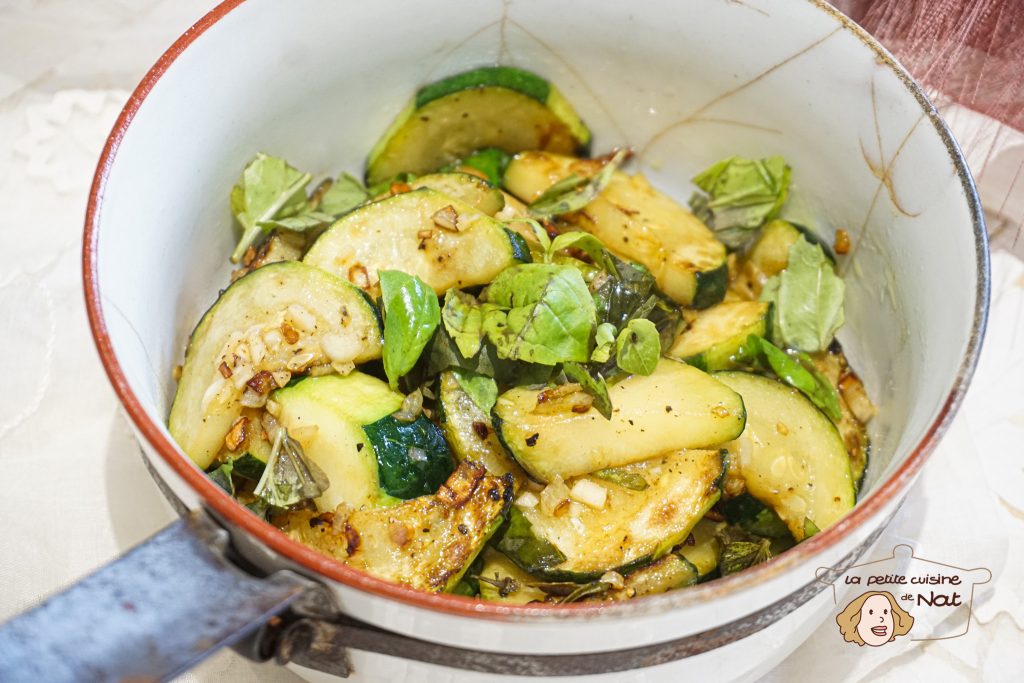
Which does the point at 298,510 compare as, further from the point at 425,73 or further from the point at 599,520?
the point at 425,73

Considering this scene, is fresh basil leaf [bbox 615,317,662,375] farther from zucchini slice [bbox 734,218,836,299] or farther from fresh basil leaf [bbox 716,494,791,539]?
zucchini slice [bbox 734,218,836,299]

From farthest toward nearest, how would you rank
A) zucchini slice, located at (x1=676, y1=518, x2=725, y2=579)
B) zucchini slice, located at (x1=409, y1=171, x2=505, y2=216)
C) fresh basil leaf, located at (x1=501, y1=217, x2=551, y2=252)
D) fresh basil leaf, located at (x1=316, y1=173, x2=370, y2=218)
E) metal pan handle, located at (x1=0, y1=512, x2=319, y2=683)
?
fresh basil leaf, located at (x1=316, y1=173, x2=370, y2=218) → zucchini slice, located at (x1=409, y1=171, x2=505, y2=216) → fresh basil leaf, located at (x1=501, y1=217, x2=551, y2=252) → zucchini slice, located at (x1=676, y1=518, x2=725, y2=579) → metal pan handle, located at (x1=0, y1=512, x2=319, y2=683)

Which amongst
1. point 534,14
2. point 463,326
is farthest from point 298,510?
point 534,14

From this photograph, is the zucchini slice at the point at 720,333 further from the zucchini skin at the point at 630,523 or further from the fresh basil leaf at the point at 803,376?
the zucchini skin at the point at 630,523

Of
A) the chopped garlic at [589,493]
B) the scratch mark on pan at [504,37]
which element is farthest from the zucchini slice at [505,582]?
the scratch mark on pan at [504,37]

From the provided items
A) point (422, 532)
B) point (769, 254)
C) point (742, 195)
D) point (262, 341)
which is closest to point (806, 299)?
point (769, 254)

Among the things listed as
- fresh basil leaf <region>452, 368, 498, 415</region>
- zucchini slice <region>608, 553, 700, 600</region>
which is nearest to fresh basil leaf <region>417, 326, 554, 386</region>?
fresh basil leaf <region>452, 368, 498, 415</region>

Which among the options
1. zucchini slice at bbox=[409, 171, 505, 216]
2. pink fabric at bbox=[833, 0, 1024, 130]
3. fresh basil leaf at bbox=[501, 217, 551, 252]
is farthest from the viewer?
pink fabric at bbox=[833, 0, 1024, 130]
